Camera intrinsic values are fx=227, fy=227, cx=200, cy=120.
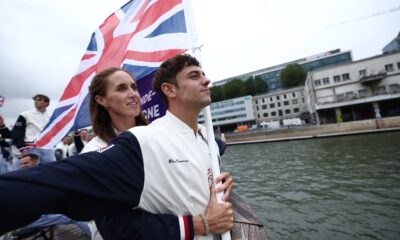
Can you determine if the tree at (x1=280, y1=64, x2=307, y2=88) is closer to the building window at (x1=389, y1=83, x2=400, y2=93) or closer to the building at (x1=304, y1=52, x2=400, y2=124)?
the building at (x1=304, y1=52, x2=400, y2=124)

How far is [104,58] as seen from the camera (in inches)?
124

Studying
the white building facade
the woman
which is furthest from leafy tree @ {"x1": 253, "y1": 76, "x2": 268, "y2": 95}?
the woman

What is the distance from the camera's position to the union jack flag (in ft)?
7.63

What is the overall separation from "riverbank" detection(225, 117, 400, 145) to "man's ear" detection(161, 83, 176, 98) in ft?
112

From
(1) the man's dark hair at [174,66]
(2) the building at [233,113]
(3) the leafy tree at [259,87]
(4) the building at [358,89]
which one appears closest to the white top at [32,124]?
(1) the man's dark hair at [174,66]

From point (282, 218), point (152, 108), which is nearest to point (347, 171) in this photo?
point (282, 218)

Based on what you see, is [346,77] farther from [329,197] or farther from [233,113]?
[329,197]

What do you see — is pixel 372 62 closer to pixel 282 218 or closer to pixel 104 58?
pixel 282 218

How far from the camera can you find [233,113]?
65188 mm

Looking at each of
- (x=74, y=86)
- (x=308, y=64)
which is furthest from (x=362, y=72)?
(x=74, y=86)

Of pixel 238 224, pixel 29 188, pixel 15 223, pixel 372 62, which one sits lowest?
pixel 238 224

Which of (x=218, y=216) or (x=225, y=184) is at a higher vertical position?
(x=225, y=184)

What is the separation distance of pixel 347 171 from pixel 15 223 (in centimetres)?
1505

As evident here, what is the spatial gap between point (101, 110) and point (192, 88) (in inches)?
39.9
